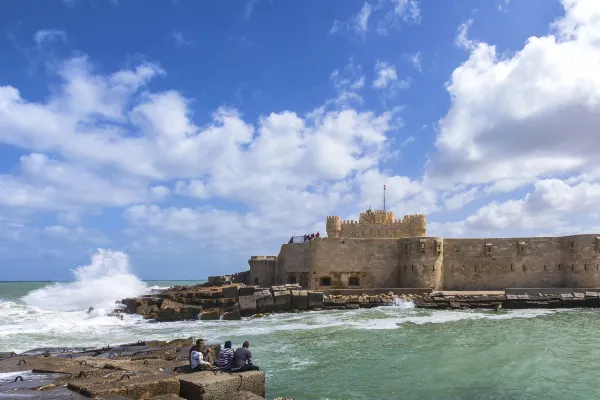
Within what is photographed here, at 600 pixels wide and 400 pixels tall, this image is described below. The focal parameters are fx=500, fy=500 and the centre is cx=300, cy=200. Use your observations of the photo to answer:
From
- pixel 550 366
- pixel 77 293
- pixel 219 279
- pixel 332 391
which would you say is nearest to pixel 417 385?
pixel 332 391

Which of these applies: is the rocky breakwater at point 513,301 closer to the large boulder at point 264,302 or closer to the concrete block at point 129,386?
the large boulder at point 264,302

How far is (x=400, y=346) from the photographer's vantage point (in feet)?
49.5

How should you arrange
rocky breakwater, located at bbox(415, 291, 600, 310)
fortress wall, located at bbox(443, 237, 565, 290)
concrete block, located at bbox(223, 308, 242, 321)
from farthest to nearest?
1. fortress wall, located at bbox(443, 237, 565, 290)
2. rocky breakwater, located at bbox(415, 291, 600, 310)
3. concrete block, located at bbox(223, 308, 242, 321)

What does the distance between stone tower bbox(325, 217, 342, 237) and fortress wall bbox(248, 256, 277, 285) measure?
5.07 m

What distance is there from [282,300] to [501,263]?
1356 cm

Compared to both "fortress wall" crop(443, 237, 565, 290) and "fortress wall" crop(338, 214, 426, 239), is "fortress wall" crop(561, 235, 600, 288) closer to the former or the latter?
"fortress wall" crop(443, 237, 565, 290)

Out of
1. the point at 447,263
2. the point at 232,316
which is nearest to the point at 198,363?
the point at 232,316

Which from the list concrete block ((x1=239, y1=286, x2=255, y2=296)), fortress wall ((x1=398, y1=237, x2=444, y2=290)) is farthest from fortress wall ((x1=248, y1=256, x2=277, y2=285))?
fortress wall ((x1=398, y1=237, x2=444, y2=290))

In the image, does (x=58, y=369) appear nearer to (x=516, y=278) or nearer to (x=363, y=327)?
(x=363, y=327)

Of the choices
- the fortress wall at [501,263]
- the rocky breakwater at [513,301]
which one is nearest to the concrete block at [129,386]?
the rocky breakwater at [513,301]

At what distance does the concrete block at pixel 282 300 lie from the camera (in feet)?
84.4

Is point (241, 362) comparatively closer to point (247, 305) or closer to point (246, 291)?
point (247, 305)

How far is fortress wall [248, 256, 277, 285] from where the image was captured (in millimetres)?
36906

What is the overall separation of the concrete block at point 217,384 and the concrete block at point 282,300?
56.3 ft
